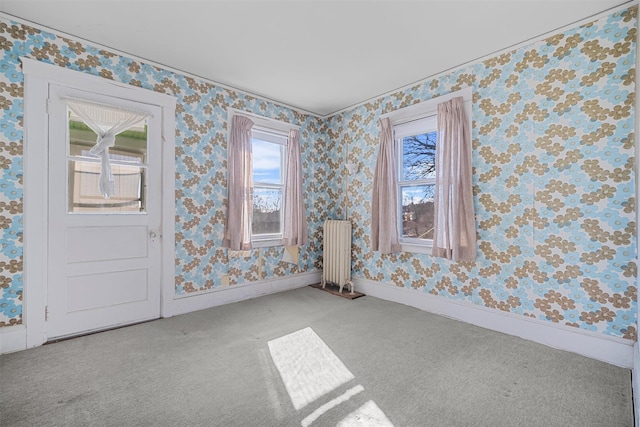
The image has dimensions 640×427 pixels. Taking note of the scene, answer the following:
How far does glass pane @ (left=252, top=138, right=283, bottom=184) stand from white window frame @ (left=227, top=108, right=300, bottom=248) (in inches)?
2.1

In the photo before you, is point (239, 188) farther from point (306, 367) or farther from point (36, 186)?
point (306, 367)

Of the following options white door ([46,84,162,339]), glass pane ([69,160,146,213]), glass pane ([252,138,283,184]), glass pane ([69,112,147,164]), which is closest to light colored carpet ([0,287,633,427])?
white door ([46,84,162,339])

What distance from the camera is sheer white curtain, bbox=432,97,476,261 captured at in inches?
108

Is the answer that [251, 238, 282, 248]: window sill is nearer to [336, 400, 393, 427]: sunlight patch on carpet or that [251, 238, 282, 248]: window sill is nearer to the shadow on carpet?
the shadow on carpet

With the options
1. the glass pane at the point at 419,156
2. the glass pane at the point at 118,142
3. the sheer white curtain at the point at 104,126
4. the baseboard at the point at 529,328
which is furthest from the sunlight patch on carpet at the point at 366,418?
the glass pane at the point at 118,142

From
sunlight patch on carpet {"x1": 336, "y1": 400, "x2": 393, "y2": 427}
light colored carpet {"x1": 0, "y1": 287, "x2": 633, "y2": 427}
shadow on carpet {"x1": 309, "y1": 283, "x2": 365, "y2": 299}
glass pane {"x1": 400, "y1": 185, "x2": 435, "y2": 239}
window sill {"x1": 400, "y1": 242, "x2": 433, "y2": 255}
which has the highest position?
glass pane {"x1": 400, "y1": 185, "x2": 435, "y2": 239}

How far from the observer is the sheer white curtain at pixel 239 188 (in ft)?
10.9

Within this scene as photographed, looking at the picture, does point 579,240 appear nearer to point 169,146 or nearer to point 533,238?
point 533,238

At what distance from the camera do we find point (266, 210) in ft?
13.0

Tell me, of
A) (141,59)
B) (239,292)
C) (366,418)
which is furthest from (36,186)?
(366,418)

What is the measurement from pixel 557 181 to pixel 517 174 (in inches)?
11.2

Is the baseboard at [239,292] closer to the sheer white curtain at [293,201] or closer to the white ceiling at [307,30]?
the sheer white curtain at [293,201]

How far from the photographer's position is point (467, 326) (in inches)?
108

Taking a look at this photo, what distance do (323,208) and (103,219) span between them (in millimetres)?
2650
